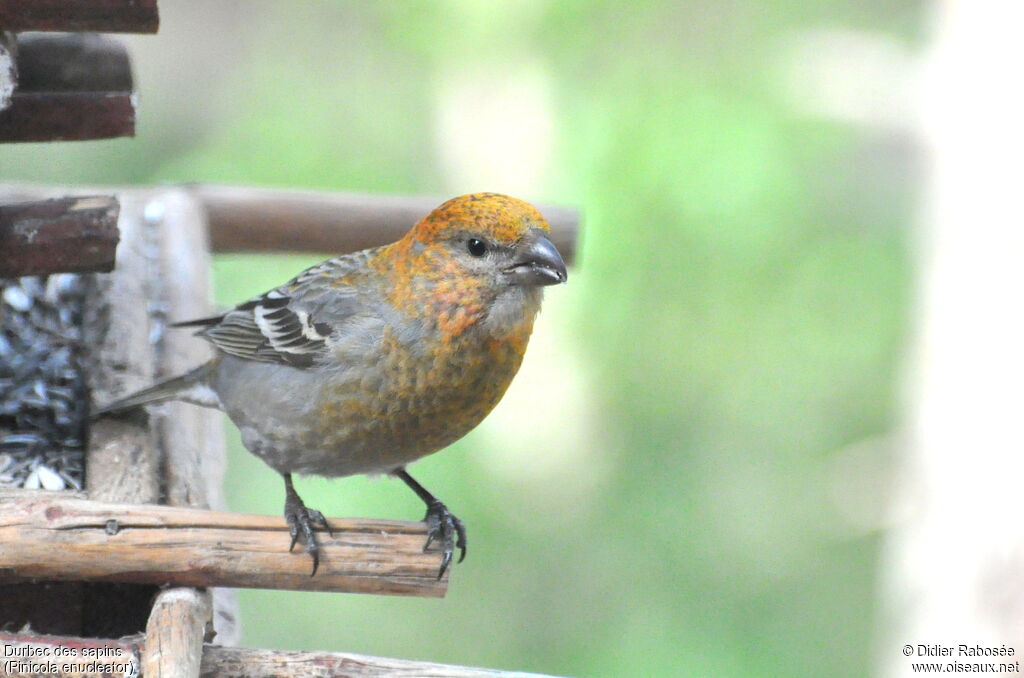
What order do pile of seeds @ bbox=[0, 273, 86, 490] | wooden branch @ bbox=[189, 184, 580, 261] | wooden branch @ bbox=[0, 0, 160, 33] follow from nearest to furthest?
1. wooden branch @ bbox=[0, 0, 160, 33]
2. pile of seeds @ bbox=[0, 273, 86, 490]
3. wooden branch @ bbox=[189, 184, 580, 261]

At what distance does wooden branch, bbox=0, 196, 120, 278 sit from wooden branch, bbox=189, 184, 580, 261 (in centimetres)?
133

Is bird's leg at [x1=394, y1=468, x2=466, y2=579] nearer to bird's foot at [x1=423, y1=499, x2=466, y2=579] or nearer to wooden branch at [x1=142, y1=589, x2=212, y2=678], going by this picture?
bird's foot at [x1=423, y1=499, x2=466, y2=579]

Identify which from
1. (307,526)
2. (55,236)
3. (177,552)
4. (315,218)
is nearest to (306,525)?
(307,526)

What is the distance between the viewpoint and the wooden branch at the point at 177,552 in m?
2.36

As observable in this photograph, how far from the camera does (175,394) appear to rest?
3.34m

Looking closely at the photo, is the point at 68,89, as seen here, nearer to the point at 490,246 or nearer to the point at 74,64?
the point at 74,64

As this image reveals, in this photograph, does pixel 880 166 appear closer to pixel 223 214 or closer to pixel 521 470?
pixel 521 470

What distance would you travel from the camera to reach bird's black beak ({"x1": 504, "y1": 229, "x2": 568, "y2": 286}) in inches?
109

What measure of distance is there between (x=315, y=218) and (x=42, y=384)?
51.9 inches

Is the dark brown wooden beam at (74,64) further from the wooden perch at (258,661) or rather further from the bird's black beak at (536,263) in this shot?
the wooden perch at (258,661)

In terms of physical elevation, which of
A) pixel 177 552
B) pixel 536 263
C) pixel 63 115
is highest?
pixel 63 115

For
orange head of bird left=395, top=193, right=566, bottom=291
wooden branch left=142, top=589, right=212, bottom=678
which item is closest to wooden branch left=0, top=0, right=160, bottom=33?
orange head of bird left=395, top=193, right=566, bottom=291

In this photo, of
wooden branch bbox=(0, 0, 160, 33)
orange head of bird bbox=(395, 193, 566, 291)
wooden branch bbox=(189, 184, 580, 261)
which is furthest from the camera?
wooden branch bbox=(189, 184, 580, 261)

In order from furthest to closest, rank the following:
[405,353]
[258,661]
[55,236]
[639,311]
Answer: [639,311] < [55,236] < [405,353] < [258,661]
